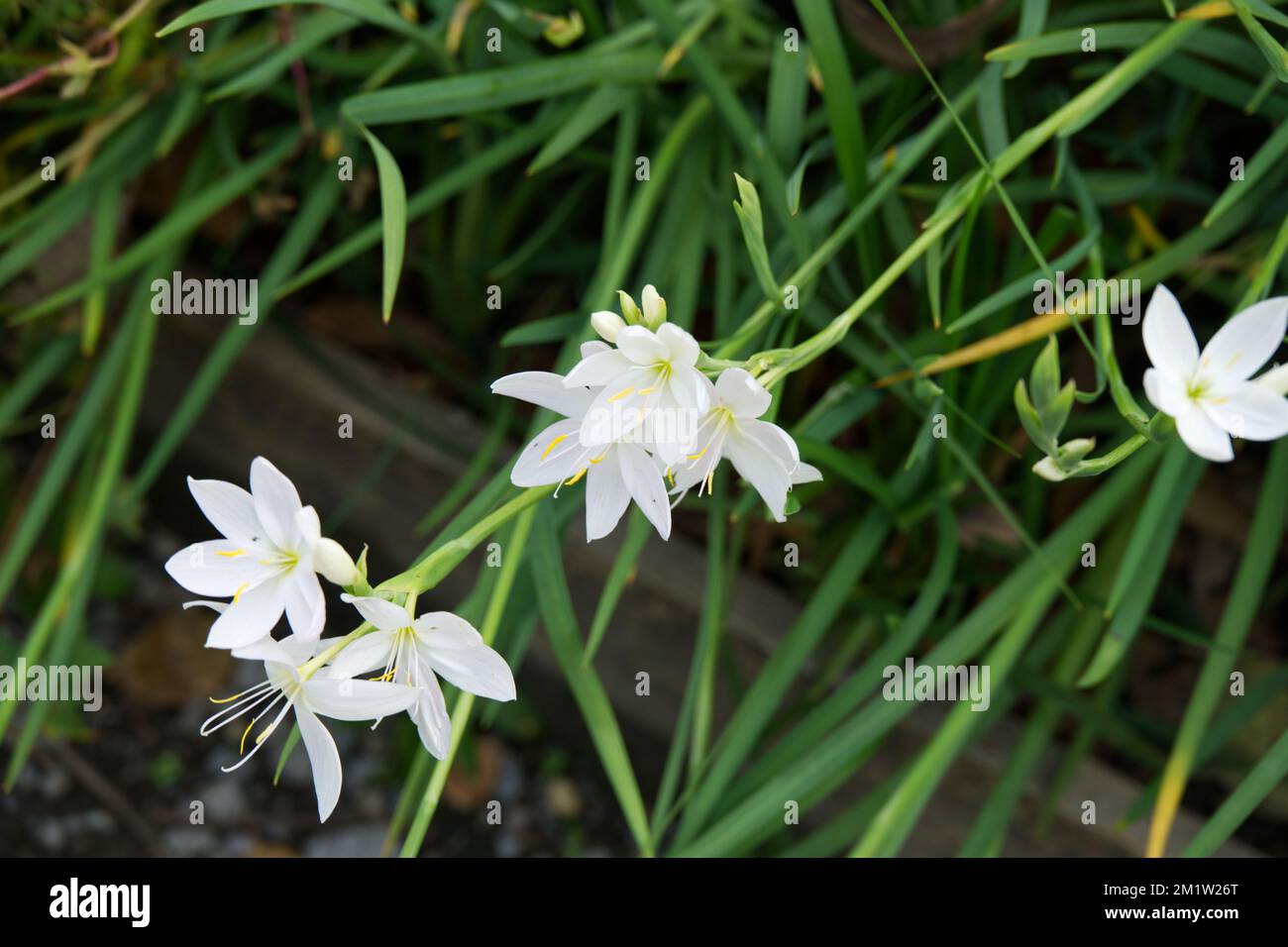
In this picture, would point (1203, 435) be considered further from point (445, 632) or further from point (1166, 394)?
point (445, 632)

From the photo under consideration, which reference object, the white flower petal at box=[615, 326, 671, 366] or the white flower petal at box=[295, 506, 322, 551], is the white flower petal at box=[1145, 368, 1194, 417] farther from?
the white flower petal at box=[295, 506, 322, 551]

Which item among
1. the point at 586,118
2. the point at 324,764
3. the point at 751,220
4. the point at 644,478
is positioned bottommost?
the point at 324,764

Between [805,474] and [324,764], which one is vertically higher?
[805,474]

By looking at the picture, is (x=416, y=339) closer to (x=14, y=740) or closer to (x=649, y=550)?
(x=649, y=550)

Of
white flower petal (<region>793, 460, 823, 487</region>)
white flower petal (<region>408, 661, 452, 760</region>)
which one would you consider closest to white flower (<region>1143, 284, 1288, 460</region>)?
white flower petal (<region>793, 460, 823, 487</region>)

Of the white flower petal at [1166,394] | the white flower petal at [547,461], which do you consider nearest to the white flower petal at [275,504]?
the white flower petal at [547,461]

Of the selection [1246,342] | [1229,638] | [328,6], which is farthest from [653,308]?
[1229,638]
